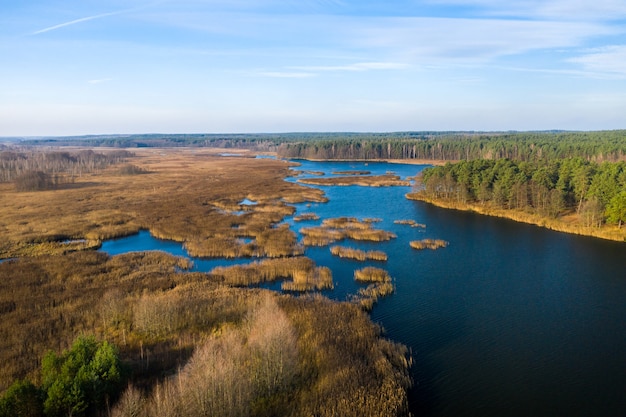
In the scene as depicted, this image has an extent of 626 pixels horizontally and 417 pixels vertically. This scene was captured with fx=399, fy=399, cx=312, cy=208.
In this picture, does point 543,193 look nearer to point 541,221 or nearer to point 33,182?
point 541,221

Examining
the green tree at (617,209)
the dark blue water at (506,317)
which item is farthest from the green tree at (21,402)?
the green tree at (617,209)

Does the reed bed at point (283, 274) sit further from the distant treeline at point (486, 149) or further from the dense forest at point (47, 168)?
the distant treeline at point (486, 149)

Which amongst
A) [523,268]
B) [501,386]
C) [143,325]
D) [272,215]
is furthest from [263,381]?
[272,215]

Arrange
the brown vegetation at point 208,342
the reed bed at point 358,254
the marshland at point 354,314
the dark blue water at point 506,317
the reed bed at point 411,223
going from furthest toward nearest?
the reed bed at point 411,223
the reed bed at point 358,254
the dark blue water at point 506,317
the marshland at point 354,314
the brown vegetation at point 208,342

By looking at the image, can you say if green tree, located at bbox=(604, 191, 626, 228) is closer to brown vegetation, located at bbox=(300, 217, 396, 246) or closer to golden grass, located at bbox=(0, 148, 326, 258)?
brown vegetation, located at bbox=(300, 217, 396, 246)

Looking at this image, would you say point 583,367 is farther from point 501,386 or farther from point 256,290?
point 256,290

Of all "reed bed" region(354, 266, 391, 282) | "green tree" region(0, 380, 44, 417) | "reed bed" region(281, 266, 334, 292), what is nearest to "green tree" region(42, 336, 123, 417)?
"green tree" region(0, 380, 44, 417)

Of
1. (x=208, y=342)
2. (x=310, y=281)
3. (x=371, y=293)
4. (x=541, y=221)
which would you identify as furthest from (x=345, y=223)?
(x=208, y=342)
